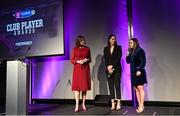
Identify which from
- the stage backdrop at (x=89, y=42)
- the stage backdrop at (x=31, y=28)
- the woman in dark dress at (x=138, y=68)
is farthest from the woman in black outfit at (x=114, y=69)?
the stage backdrop at (x=31, y=28)

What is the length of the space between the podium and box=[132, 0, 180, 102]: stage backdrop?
2533 millimetres

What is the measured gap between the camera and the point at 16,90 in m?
3.56

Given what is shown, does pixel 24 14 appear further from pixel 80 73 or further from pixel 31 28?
pixel 80 73

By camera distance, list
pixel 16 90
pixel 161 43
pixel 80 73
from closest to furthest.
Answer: pixel 16 90 < pixel 80 73 < pixel 161 43

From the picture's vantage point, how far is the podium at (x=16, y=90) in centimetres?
355

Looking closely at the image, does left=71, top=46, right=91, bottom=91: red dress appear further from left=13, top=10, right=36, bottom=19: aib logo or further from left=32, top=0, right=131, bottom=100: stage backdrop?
left=13, top=10, right=36, bottom=19: aib logo

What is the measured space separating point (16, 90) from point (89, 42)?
241 cm

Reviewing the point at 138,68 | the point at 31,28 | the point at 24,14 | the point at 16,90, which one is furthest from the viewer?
the point at 24,14

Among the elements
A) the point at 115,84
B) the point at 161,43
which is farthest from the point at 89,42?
the point at 161,43

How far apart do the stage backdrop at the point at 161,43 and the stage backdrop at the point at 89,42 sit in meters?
0.42

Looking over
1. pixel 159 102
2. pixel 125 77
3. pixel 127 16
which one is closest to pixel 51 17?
pixel 127 16

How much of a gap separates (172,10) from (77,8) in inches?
85.2

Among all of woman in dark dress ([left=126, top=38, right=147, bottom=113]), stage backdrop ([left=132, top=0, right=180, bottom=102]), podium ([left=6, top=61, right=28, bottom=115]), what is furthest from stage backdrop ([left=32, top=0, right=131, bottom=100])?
podium ([left=6, top=61, right=28, bottom=115])

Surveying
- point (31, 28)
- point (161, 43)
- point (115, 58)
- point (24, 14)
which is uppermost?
point (24, 14)
